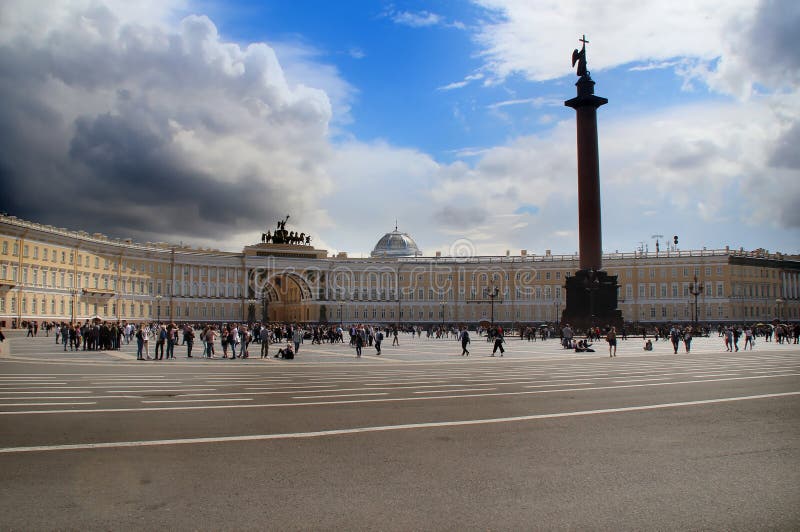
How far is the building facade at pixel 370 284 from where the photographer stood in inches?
3334

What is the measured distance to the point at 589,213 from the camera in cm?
5197

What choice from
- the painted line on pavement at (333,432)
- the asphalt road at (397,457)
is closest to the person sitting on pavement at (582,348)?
the asphalt road at (397,457)

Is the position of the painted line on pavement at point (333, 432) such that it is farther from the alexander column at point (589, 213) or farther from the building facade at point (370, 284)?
the building facade at point (370, 284)

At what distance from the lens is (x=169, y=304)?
100500mm

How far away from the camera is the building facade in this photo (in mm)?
84688

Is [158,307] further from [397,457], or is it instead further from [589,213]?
[397,457]

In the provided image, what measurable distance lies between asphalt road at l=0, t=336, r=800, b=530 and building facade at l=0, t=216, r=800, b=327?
69710 mm

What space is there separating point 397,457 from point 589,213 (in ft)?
151

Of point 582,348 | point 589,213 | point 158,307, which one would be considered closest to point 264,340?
point 582,348

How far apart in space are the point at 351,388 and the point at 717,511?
12153 mm

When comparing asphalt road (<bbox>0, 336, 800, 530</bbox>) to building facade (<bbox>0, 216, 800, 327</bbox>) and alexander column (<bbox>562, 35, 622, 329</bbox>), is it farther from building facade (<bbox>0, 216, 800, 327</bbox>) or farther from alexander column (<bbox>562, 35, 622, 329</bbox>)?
building facade (<bbox>0, 216, 800, 327</bbox>)

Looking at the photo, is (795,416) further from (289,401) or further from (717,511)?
(289,401)

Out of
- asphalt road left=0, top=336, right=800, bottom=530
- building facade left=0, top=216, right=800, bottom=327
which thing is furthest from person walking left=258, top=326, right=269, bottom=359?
building facade left=0, top=216, right=800, bottom=327

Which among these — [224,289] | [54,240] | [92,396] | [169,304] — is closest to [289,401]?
[92,396]
